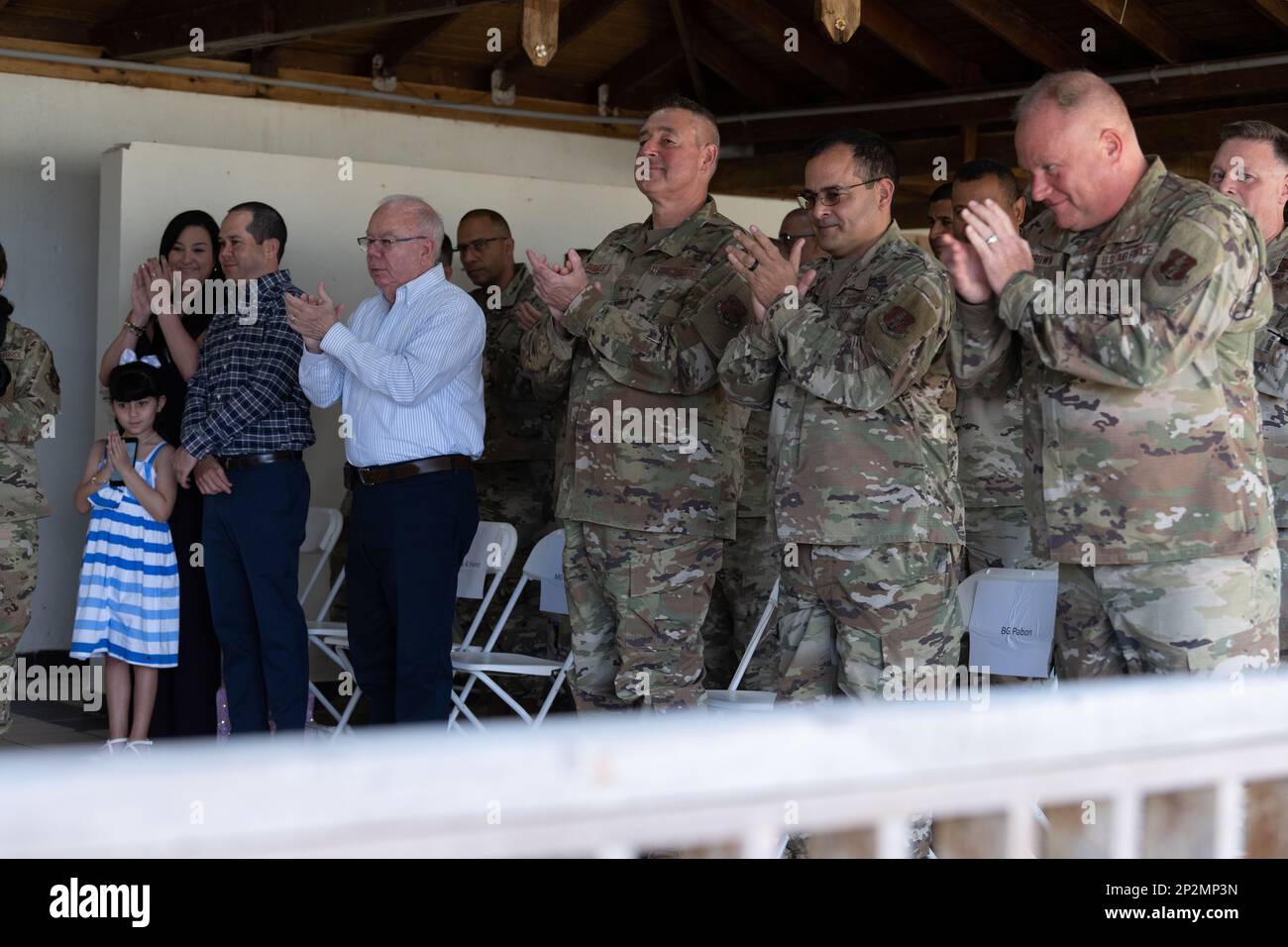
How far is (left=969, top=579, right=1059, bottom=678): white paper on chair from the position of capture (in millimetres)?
3689

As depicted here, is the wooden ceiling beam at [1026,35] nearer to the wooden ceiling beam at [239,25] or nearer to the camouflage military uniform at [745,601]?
the wooden ceiling beam at [239,25]

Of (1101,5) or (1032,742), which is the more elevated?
(1101,5)

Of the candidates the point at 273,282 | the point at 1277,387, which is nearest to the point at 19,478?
the point at 273,282

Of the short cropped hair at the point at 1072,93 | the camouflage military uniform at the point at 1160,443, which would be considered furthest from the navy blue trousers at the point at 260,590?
the short cropped hair at the point at 1072,93

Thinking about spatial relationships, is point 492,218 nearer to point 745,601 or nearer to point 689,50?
point 745,601

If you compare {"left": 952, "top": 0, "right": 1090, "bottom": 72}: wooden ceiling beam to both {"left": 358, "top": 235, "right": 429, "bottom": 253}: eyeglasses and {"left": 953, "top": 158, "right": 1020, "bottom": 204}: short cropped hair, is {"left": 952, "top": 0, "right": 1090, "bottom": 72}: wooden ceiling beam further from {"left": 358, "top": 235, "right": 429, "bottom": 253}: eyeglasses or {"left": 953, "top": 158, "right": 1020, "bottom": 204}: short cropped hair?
{"left": 358, "top": 235, "right": 429, "bottom": 253}: eyeglasses

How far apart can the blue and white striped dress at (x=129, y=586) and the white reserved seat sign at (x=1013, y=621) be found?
8.76 ft

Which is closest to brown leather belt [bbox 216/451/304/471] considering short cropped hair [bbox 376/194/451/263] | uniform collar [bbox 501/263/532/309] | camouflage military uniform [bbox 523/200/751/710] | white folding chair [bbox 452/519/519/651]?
white folding chair [bbox 452/519/519/651]

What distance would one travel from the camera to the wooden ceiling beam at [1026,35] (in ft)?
24.2

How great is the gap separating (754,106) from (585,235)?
2.63m

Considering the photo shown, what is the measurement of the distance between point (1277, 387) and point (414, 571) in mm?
2333
